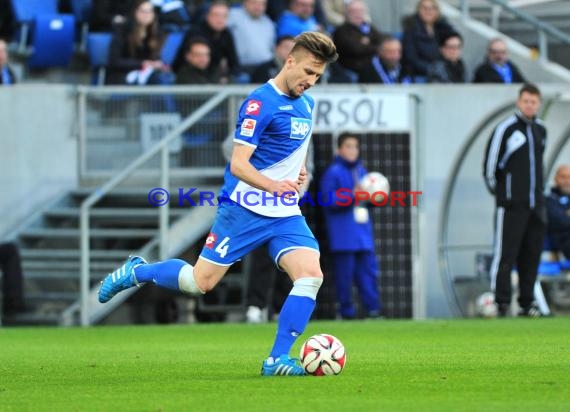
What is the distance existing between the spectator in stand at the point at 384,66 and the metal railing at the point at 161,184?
215 centimetres

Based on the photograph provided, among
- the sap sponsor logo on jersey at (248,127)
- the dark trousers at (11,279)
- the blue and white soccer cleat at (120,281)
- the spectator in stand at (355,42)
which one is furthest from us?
the spectator in stand at (355,42)

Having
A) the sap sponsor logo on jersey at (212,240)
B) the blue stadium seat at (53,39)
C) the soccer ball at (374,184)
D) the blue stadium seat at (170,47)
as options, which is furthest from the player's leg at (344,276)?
the sap sponsor logo on jersey at (212,240)

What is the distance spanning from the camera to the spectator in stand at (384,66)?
1902cm

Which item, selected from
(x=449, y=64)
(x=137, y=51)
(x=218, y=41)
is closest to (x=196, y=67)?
(x=218, y=41)

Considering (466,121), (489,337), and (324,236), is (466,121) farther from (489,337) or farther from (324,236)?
(489,337)

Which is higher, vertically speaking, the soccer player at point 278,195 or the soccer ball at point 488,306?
the soccer player at point 278,195

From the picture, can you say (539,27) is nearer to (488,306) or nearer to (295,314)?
(488,306)

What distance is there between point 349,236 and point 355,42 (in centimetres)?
319

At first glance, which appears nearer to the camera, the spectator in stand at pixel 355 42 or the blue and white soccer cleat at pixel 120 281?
the blue and white soccer cleat at pixel 120 281

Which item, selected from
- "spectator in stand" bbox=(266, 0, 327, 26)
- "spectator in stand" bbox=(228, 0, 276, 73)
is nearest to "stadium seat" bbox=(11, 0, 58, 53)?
"spectator in stand" bbox=(228, 0, 276, 73)

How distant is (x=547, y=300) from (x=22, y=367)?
10.5 metres

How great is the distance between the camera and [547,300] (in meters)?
19.0

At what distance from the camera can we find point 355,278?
17641 millimetres

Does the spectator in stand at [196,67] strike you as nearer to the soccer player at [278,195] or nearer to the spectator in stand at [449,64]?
the spectator in stand at [449,64]
